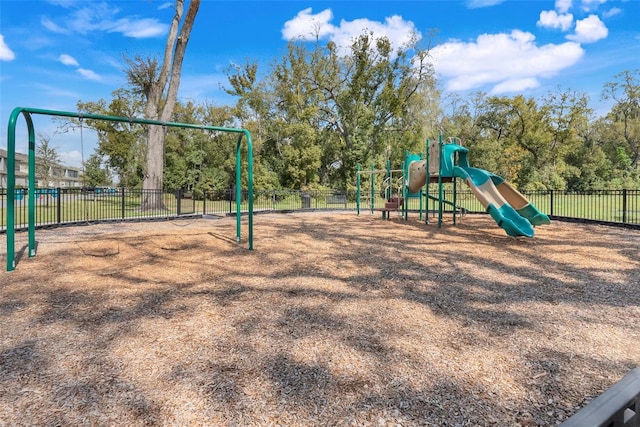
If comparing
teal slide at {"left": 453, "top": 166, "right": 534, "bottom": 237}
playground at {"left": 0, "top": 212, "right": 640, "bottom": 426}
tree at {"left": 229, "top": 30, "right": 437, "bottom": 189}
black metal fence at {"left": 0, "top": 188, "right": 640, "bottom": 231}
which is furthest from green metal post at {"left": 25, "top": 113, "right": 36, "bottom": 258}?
tree at {"left": 229, "top": 30, "right": 437, "bottom": 189}

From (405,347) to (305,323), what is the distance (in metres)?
0.94

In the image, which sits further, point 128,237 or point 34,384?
point 128,237

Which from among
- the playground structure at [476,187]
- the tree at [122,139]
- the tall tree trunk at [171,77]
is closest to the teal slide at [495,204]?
the playground structure at [476,187]

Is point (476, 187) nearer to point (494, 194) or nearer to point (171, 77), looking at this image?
point (494, 194)

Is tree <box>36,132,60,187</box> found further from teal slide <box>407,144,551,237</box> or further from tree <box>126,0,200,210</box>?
teal slide <box>407,144,551,237</box>

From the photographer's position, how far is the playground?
83.4 inches

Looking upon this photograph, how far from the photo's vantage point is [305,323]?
3381 millimetres

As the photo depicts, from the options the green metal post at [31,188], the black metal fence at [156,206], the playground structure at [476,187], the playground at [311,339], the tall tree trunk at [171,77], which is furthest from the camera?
the tall tree trunk at [171,77]

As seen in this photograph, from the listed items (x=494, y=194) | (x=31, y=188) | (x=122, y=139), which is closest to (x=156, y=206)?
(x=31, y=188)

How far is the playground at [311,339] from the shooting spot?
2119 millimetres

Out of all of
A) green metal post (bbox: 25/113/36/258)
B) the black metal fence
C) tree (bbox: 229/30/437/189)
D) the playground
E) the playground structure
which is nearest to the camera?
the playground

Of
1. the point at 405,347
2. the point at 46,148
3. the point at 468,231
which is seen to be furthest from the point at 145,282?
the point at 46,148

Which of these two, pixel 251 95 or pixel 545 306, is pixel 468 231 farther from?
pixel 251 95

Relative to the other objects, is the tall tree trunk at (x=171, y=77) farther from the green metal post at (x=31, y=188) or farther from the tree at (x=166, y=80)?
the green metal post at (x=31, y=188)
